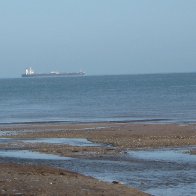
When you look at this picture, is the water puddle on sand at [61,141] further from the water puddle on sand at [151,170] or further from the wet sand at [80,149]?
the water puddle on sand at [151,170]

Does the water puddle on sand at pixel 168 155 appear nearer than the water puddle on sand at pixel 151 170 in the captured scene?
No

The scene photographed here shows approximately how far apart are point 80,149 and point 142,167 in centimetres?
668

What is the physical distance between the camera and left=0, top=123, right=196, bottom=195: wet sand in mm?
17703

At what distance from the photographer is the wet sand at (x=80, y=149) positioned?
1770cm

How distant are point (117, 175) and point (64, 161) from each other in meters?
4.58

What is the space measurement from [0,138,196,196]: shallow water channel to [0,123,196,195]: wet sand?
1.03 meters

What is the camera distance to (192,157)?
2642 cm

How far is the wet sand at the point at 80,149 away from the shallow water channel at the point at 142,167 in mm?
1034

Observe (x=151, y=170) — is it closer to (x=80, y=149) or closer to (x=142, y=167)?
(x=142, y=167)

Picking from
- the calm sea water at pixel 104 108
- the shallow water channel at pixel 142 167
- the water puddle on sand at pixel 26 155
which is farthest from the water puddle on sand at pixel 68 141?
the calm sea water at pixel 104 108

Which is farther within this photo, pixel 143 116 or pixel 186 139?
pixel 143 116

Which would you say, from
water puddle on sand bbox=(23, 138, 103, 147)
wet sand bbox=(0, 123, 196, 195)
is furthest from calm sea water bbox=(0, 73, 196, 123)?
water puddle on sand bbox=(23, 138, 103, 147)

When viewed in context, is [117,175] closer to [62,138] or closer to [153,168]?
[153,168]

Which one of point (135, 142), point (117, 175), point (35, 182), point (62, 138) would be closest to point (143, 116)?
point (62, 138)
